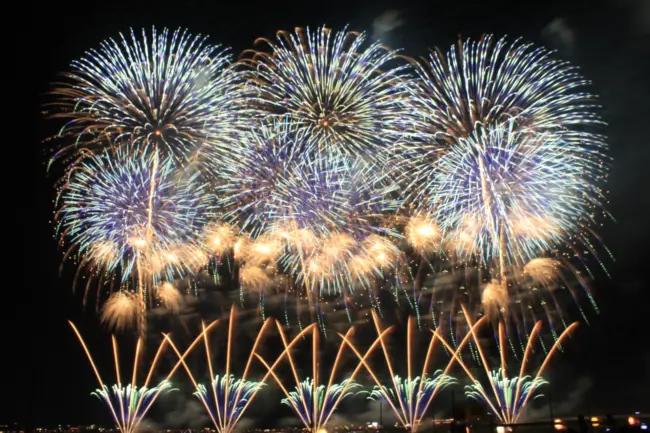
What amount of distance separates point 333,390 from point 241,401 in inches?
294

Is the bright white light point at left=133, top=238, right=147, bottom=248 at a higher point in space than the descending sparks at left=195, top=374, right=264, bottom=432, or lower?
Result: higher

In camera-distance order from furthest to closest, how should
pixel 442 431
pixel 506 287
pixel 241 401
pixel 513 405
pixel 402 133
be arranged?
pixel 442 431, pixel 241 401, pixel 513 405, pixel 506 287, pixel 402 133

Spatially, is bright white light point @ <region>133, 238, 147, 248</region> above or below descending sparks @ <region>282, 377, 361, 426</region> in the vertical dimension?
above

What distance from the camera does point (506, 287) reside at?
36.8m

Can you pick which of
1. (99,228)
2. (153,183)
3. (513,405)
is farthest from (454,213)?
(99,228)

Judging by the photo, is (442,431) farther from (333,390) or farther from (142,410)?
(142,410)

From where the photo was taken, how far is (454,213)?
114 ft

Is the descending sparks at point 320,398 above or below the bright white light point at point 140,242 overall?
below

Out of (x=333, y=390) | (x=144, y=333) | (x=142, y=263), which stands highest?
(x=142, y=263)

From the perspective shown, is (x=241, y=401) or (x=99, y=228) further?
(x=241, y=401)

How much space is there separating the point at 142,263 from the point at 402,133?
16.9 metres

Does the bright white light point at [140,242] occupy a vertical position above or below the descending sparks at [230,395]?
above

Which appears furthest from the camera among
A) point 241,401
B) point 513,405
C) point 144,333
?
point 241,401

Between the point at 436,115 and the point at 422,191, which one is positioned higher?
the point at 436,115
